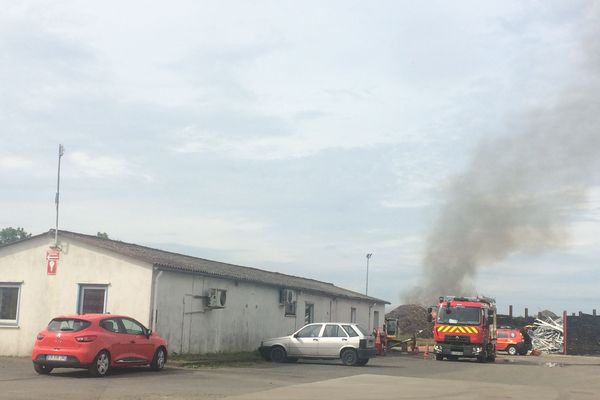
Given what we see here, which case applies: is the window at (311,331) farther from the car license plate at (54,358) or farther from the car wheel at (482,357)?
the car license plate at (54,358)

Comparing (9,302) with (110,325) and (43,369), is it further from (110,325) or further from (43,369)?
(110,325)

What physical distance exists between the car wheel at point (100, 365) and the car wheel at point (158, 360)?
6.71 ft

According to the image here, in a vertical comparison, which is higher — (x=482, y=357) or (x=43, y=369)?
(x=43, y=369)

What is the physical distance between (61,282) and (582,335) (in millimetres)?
34191

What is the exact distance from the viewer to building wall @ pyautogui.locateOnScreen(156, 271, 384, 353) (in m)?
24.3

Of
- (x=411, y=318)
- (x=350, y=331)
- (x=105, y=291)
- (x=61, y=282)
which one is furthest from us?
(x=411, y=318)

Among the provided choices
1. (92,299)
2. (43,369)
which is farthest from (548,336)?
(43,369)

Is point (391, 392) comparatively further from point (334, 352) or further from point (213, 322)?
point (213, 322)

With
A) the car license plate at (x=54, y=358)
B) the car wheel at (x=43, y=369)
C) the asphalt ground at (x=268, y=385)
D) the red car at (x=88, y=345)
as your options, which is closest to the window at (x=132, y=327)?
the red car at (x=88, y=345)

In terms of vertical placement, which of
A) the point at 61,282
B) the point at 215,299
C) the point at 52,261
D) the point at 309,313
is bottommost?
the point at 309,313

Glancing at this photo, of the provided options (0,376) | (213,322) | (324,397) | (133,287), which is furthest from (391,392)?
(213,322)

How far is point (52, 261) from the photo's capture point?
81.1ft

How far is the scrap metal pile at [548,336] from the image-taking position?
47.2 metres

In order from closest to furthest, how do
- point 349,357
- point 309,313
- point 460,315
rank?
point 349,357 < point 460,315 < point 309,313
